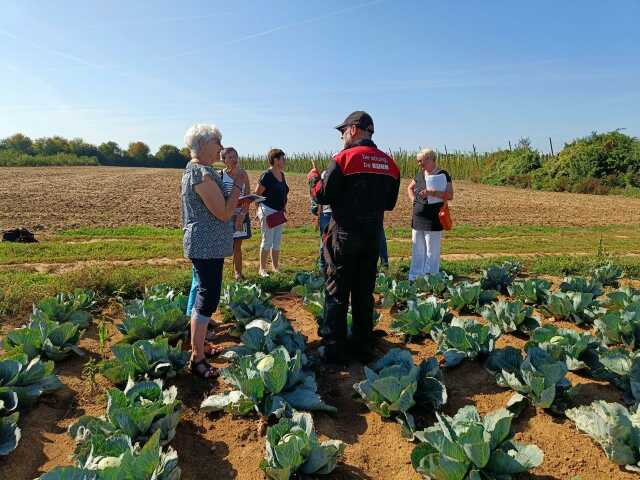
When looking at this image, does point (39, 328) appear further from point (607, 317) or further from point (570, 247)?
point (570, 247)

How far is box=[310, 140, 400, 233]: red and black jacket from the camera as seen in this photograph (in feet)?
12.3

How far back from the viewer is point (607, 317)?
4395mm

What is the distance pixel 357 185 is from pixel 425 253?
11.5 ft

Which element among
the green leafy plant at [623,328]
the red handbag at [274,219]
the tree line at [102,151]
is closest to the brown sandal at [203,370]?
the red handbag at [274,219]

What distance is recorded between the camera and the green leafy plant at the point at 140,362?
369cm

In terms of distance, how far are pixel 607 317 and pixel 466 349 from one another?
1.49 meters

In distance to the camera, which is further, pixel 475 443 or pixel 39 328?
pixel 39 328

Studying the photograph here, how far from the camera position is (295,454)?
2559 mm

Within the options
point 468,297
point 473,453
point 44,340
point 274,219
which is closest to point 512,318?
point 468,297

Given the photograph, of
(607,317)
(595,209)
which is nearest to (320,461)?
(607,317)

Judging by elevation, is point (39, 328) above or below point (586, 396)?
above

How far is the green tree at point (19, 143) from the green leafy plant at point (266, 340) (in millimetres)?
72233

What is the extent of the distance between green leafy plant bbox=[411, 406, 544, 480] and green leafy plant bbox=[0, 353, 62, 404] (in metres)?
2.81

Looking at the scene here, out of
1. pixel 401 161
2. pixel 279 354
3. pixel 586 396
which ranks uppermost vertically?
pixel 401 161
